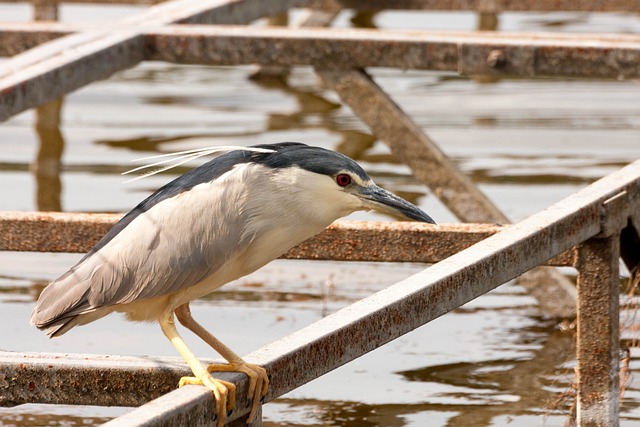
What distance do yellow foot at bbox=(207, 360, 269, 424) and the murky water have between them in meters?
1.71

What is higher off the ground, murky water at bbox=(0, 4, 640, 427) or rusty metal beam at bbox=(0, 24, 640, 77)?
rusty metal beam at bbox=(0, 24, 640, 77)

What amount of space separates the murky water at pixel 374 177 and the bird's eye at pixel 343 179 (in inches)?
66.3

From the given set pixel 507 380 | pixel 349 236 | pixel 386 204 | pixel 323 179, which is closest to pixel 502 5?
pixel 507 380

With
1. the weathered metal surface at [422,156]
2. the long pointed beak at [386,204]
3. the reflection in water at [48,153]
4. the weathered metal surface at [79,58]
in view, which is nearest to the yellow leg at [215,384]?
the long pointed beak at [386,204]

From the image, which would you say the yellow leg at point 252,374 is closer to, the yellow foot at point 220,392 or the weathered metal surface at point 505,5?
the yellow foot at point 220,392

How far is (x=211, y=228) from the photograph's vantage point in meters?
3.20

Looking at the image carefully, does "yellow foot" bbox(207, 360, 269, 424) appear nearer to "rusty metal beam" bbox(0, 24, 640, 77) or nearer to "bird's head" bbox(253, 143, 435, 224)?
"bird's head" bbox(253, 143, 435, 224)

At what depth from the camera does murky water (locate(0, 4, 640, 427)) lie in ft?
16.5

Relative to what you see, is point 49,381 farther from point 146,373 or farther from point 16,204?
point 16,204

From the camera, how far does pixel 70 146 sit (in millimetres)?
9172

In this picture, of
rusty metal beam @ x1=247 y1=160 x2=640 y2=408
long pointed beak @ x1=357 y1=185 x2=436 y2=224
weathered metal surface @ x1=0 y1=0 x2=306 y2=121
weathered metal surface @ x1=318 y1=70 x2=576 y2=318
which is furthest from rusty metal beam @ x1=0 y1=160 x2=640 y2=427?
weathered metal surface @ x1=0 y1=0 x2=306 y2=121

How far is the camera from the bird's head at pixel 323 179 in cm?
319

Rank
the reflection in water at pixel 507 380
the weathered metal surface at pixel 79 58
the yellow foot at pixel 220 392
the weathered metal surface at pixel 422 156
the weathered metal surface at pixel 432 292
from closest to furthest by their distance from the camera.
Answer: the yellow foot at pixel 220 392 < the weathered metal surface at pixel 432 292 < the reflection in water at pixel 507 380 < the weathered metal surface at pixel 79 58 < the weathered metal surface at pixel 422 156

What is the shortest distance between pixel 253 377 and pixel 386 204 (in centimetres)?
58
